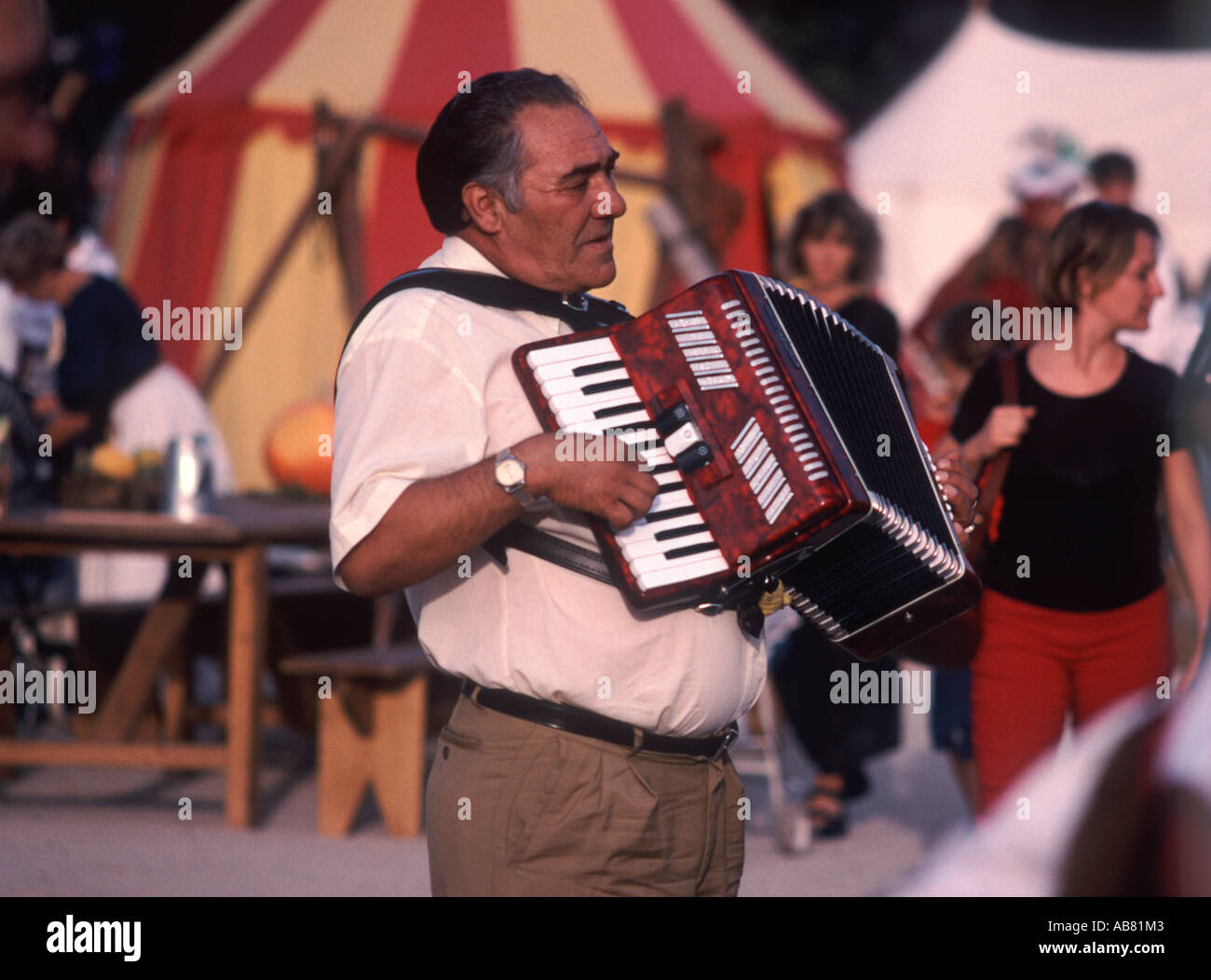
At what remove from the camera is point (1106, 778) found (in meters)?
1.06

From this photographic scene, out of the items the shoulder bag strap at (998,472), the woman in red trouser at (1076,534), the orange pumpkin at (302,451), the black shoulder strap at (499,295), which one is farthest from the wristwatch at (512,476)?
the orange pumpkin at (302,451)

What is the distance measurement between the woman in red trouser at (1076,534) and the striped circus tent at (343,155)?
617cm

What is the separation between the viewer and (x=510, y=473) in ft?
7.00

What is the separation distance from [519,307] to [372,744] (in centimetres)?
341

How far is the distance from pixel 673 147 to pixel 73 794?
5.73 m

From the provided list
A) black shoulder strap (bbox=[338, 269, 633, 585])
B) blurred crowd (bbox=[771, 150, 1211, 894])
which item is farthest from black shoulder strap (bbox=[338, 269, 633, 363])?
blurred crowd (bbox=[771, 150, 1211, 894])

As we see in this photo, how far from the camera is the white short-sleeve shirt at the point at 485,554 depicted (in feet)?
7.22

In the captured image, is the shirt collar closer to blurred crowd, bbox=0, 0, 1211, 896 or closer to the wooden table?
blurred crowd, bbox=0, 0, 1211, 896

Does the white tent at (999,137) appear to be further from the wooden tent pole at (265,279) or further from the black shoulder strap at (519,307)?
the black shoulder strap at (519,307)

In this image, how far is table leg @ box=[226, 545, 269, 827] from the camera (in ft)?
17.7

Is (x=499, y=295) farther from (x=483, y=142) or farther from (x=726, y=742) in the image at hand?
(x=726, y=742)

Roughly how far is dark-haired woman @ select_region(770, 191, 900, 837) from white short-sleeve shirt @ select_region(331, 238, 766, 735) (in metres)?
3.14
